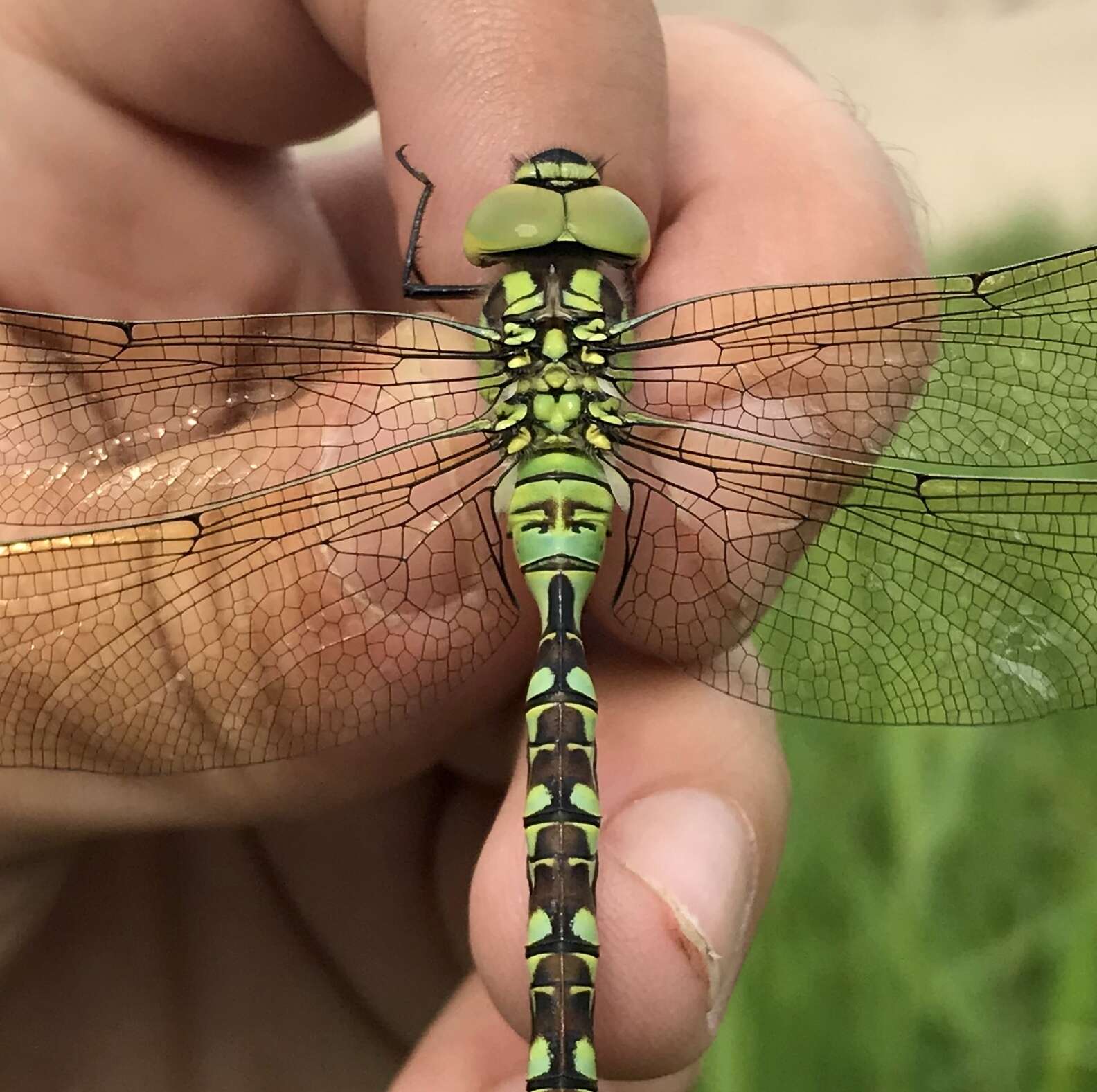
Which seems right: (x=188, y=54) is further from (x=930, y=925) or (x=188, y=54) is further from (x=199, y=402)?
(x=930, y=925)

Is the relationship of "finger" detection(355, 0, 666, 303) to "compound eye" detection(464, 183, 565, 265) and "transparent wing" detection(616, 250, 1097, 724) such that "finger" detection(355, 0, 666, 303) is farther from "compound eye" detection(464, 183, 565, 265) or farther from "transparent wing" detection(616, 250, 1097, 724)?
"transparent wing" detection(616, 250, 1097, 724)

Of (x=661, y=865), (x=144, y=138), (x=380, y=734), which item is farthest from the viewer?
(x=144, y=138)

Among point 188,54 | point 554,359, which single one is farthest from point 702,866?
point 188,54

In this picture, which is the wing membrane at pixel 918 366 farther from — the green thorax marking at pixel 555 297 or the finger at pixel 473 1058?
the finger at pixel 473 1058

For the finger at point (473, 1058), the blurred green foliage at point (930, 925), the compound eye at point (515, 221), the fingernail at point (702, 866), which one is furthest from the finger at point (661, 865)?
the blurred green foliage at point (930, 925)

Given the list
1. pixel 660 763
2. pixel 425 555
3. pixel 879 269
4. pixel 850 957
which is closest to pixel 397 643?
pixel 425 555
